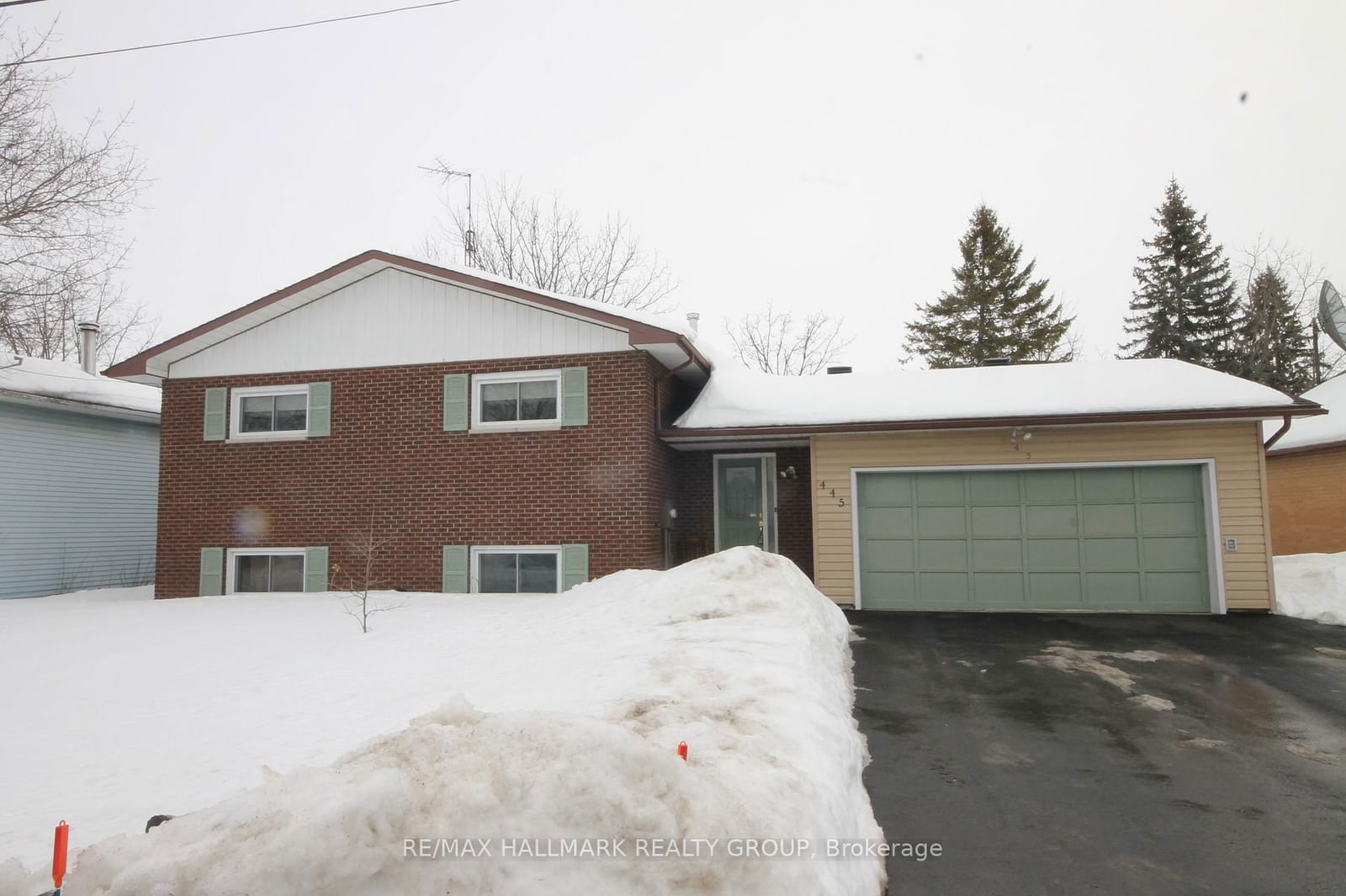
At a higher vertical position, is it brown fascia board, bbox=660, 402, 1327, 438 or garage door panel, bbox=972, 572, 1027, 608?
brown fascia board, bbox=660, 402, 1327, 438

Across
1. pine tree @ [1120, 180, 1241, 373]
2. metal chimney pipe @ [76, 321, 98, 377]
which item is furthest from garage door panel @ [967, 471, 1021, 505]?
pine tree @ [1120, 180, 1241, 373]

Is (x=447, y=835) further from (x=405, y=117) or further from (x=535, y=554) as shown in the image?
(x=405, y=117)

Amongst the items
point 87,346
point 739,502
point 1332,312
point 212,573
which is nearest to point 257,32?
point 212,573

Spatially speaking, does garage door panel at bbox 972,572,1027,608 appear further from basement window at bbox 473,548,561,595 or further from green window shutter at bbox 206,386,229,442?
green window shutter at bbox 206,386,229,442

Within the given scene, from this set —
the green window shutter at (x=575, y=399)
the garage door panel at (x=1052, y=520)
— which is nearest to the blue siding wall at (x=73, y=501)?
the green window shutter at (x=575, y=399)

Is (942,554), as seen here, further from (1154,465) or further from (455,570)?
(455,570)

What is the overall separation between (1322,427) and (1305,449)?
878 millimetres

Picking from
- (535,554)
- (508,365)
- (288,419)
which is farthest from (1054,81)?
(288,419)

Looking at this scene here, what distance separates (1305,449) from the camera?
15016 millimetres

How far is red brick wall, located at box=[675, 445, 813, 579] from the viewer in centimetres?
1220

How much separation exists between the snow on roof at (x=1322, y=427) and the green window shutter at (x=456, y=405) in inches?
583

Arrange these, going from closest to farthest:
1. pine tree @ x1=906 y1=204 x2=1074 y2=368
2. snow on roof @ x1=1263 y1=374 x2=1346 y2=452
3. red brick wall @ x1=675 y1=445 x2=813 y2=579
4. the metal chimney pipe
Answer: red brick wall @ x1=675 y1=445 x2=813 y2=579
snow on roof @ x1=1263 y1=374 x2=1346 y2=452
the metal chimney pipe
pine tree @ x1=906 y1=204 x2=1074 y2=368

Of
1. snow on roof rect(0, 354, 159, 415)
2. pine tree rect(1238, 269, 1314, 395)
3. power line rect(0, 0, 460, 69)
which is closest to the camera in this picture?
power line rect(0, 0, 460, 69)

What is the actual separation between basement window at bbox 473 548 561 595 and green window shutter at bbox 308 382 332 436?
3072 mm
